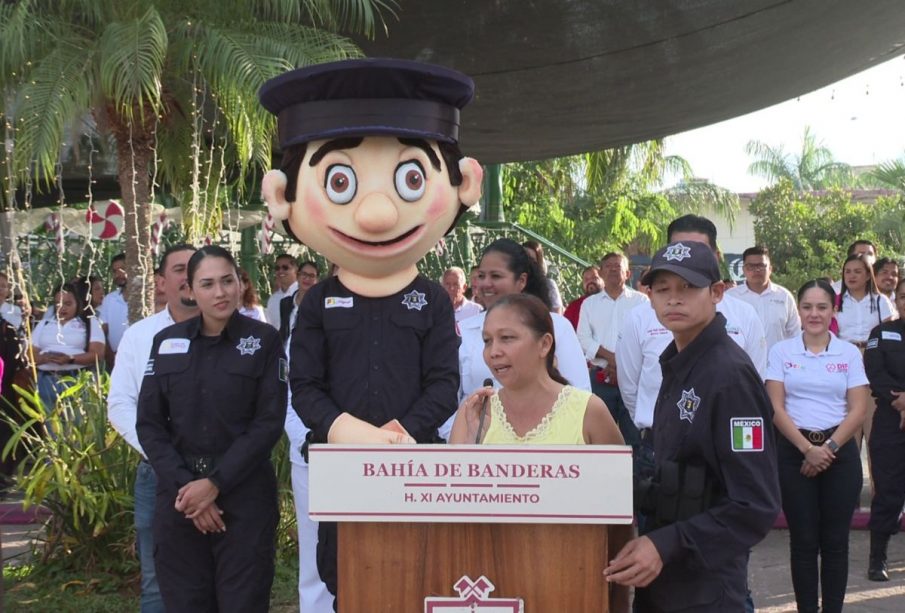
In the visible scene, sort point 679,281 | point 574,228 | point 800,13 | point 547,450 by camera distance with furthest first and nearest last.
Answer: point 574,228 < point 800,13 < point 679,281 < point 547,450

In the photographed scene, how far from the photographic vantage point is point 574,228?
2331cm

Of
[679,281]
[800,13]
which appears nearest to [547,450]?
[679,281]

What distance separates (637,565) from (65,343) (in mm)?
7241

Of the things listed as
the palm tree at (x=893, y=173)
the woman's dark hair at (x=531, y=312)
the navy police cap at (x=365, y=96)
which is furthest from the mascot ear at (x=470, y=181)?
the palm tree at (x=893, y=173)

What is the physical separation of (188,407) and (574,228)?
64.1 feet

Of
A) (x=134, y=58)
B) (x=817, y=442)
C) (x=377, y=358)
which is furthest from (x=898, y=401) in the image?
(x=134, y=58)

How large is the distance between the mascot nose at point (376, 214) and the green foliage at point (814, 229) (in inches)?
1039

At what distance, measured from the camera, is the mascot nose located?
3699 millimetres

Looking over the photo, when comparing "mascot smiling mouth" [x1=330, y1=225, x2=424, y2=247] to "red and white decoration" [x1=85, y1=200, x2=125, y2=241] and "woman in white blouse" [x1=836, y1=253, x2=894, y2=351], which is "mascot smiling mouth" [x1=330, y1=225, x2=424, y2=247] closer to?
"woman in white blouse" [x1=836, y1=253, x2=894, y2=351]

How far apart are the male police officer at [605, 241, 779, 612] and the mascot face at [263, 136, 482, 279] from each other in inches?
41.3

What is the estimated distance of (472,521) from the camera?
260 centimetres

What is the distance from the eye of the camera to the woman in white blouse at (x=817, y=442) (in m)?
5.27

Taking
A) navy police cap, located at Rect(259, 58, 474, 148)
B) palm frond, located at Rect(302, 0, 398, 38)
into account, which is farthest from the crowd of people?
palm frond, located at Rect(302, 0, 398, 38)

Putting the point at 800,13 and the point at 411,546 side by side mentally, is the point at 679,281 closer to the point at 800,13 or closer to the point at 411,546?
the point at 411,546
